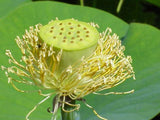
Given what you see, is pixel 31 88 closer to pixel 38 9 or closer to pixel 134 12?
pixel 38 9

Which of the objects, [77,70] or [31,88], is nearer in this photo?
[77,70]

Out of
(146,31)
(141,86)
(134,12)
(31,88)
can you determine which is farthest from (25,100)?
(134,12)

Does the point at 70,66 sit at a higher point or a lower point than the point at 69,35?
lower

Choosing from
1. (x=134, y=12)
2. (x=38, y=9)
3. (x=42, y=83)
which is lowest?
(x=42, y=83)

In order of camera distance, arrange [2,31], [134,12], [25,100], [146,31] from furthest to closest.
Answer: [134,12] → [146,31] → [2,31] → [25,100]
